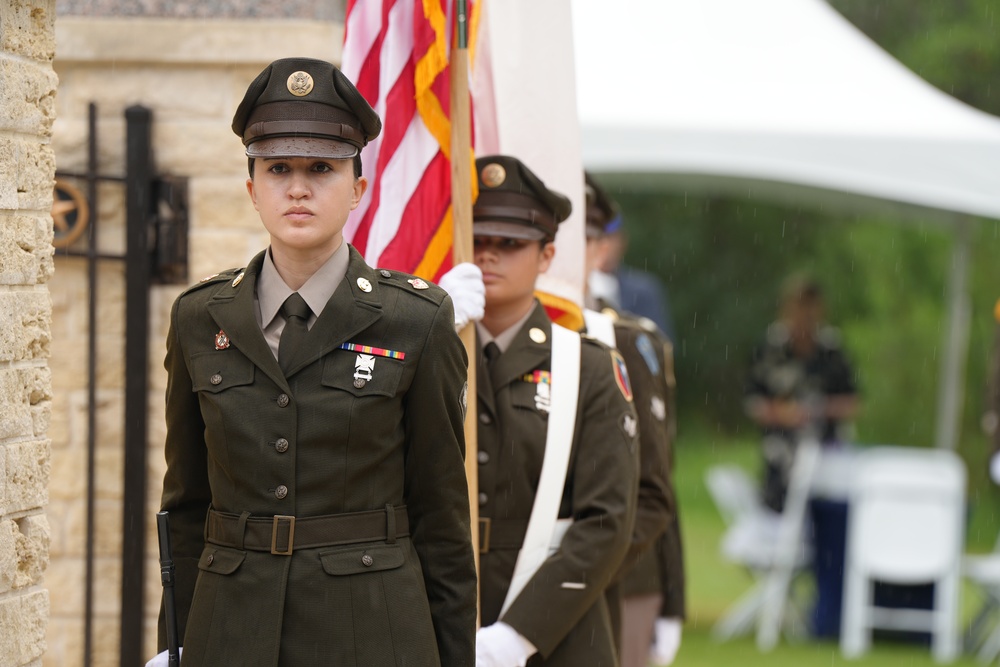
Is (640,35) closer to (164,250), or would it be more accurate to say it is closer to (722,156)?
(722,156)

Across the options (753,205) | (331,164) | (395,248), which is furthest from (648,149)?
(753,205)

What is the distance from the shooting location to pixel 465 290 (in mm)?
3793

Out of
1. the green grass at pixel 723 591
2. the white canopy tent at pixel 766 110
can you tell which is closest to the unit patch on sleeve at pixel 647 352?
the white canopy tent at pixel 766 110

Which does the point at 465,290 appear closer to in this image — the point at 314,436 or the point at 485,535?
the point at 485,535

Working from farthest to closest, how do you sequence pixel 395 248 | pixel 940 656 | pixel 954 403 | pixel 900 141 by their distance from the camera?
pixel 954 403 → pixel 940 656 → pixel 900 141 → pixel 395 248

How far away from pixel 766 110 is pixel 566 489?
4.64m

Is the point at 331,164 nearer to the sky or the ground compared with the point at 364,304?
nearer to the sky

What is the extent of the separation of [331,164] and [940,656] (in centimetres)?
658

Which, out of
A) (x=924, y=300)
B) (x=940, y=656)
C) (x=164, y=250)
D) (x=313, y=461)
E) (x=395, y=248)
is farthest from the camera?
(x=924, y=300)

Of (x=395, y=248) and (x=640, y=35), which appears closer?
(x=395, y=248)

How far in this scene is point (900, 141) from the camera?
8.02 meters

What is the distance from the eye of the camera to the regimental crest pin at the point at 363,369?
291 centimetres

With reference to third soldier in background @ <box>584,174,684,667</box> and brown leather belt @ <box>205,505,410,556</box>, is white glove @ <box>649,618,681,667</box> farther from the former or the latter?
brown leather belt @ <box>205,505,410,556</box>

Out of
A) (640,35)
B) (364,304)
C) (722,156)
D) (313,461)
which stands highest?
(640,35)
